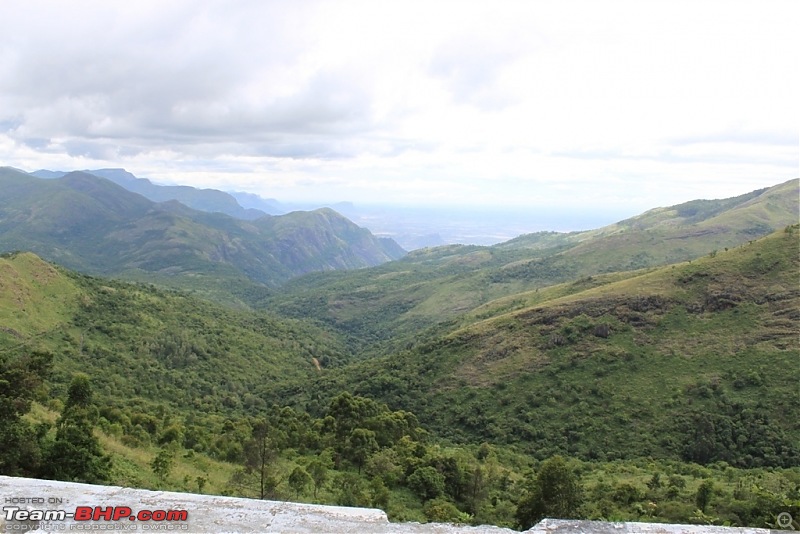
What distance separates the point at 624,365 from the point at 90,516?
8031 centimetres

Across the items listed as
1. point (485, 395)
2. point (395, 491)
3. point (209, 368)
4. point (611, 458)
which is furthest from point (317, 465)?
point (209, 368)

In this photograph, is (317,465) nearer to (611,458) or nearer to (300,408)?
(611,458)

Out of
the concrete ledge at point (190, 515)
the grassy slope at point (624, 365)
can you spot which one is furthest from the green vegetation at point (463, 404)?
the concrete ledge at point (190, 515)

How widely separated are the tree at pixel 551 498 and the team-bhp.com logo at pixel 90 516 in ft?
70.1

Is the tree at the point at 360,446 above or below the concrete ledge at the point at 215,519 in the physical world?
below

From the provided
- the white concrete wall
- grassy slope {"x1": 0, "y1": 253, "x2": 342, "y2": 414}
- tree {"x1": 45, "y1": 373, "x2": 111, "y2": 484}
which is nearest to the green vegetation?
tree {"x1": 45, "y1": 373, "x2": 111, "y2": 484}

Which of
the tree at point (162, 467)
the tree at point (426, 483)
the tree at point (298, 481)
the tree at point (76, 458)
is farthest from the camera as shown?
the tree at point (426, 483)

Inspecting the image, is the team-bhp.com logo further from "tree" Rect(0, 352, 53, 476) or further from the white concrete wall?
"tree" Rect(0, 352, 53, 476)

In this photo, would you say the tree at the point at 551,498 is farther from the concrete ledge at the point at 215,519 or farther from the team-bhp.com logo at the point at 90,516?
the team-bhp.com logo at the point at 90,516

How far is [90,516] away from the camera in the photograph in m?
6.42

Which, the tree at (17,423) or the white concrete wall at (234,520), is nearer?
the white concrete wall at (234,520)

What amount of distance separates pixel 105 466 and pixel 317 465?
14875 millimetres

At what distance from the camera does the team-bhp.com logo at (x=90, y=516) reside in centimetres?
625

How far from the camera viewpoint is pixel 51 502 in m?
6.69
